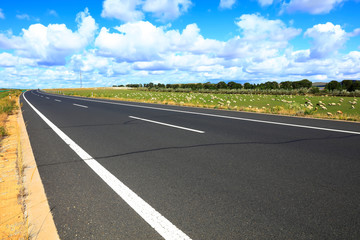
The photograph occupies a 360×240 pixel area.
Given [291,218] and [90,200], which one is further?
[90,200]

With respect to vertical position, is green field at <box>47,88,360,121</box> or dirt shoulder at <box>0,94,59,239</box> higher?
green field at <box>47,88,360,121</box>

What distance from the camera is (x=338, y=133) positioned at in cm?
654

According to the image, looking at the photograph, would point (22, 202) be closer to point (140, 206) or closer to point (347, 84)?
point (140, 206)

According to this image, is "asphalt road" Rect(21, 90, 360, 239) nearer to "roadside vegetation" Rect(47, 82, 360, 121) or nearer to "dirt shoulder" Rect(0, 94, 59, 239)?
"dirt shoulder" Rect(0, 94, 59, 239)

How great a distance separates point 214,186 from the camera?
321 cm

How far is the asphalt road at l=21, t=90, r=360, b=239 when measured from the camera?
2.31 m

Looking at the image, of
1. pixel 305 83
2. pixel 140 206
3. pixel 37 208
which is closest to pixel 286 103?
pixel 140 206

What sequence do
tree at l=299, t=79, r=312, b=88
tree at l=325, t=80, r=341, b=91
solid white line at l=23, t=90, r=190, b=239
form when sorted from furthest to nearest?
tree at l=299, t=79, r=312, b=88 → tree at l=325, t=80, r=341, b=91 → solid white line at l=23, t=90, r=190, b=239

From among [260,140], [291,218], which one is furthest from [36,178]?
[260,140]

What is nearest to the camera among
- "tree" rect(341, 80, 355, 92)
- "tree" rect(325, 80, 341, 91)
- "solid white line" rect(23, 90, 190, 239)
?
"solid white line" rect(23, 90, 190, 239)

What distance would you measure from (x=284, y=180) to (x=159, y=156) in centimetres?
240

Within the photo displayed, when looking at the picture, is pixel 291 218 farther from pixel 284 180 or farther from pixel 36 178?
pixel 36 178

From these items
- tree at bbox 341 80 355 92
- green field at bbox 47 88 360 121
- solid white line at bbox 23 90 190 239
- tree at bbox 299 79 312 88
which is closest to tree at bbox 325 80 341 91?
tree at bbox 341 80 355 92

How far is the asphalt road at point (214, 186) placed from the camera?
231cm
